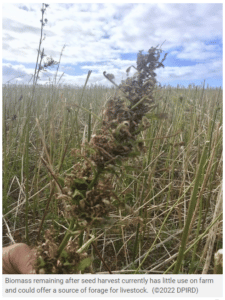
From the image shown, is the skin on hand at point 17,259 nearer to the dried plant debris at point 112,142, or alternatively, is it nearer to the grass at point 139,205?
the grass at point 139,205

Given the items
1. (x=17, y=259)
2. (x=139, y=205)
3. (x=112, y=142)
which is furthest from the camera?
(x=139, y=205)

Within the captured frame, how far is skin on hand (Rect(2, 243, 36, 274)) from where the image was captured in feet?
2.58

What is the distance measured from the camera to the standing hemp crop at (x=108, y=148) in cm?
54

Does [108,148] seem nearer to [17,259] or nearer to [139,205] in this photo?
[17,259]

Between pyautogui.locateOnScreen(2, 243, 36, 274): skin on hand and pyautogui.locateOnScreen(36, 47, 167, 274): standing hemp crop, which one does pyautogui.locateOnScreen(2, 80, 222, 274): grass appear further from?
pyautogui.locateOnScreen(2, 243, 36, 274): skin on hand

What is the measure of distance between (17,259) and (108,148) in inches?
23.1

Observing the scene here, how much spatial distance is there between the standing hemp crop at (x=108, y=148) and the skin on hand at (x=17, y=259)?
228mm

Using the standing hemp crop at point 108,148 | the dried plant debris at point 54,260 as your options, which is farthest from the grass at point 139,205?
the dried plant debris at point 54,260

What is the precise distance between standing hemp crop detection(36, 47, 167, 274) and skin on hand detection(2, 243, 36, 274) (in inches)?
9.0

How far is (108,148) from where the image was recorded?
0.54m

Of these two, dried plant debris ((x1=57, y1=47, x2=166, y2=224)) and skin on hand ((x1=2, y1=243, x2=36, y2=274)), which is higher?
dried plant debris ((x1=57, y1=47, x2=166, y2=224))

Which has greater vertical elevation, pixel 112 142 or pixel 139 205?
pixel 112 142

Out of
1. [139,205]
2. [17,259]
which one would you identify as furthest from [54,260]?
[139,205]

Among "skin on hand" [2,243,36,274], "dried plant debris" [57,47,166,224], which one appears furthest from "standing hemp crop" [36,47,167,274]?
"skin on hand" [2,243,36,274]
